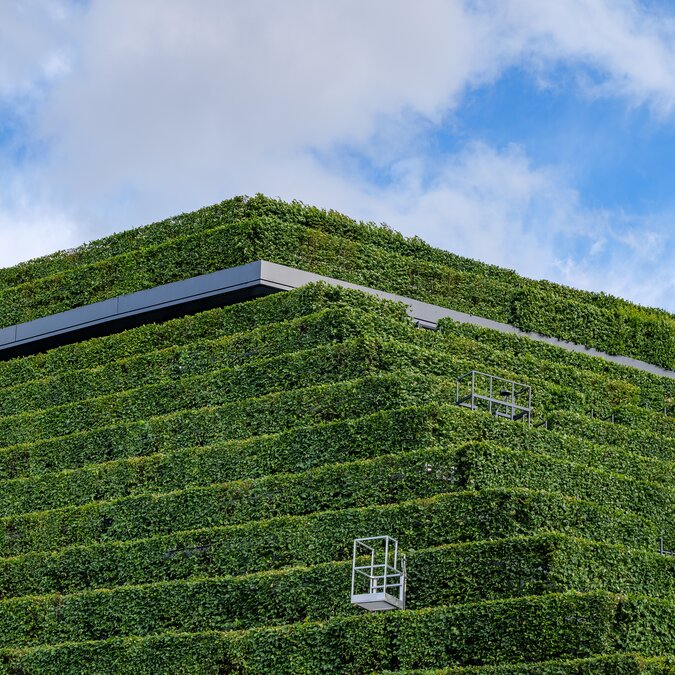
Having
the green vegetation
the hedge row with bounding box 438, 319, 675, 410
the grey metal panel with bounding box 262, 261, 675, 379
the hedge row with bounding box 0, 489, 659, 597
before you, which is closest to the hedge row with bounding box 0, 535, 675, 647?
the green vegetation

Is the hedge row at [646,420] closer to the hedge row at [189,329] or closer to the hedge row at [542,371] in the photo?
the hedge row at [542,371]

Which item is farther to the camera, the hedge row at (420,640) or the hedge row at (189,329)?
the hedge row at (189,329)

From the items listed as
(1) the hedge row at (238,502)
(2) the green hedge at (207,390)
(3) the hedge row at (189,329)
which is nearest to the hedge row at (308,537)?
(1) the hedge row at (238,502)

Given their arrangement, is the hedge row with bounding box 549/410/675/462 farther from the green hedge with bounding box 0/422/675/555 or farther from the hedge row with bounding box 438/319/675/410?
the hedge row with bounding box 438/319/675/410

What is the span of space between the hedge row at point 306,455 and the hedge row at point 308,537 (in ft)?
4.43

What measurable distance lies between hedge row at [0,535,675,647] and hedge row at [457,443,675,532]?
1628mm

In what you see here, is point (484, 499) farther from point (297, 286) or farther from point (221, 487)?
point (297, 286)

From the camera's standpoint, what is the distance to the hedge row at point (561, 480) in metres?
18.1

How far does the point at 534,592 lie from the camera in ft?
52.7

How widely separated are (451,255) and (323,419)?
7307 millimetres

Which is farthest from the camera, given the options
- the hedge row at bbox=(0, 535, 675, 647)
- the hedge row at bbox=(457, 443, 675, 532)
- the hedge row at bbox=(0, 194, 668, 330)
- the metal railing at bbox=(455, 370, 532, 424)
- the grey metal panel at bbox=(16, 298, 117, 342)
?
the grey metal panel at bbox=(16, 298, 117, 342)

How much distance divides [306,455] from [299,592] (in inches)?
108

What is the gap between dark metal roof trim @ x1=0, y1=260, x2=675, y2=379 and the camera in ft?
77.8

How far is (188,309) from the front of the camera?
81.5 ft
